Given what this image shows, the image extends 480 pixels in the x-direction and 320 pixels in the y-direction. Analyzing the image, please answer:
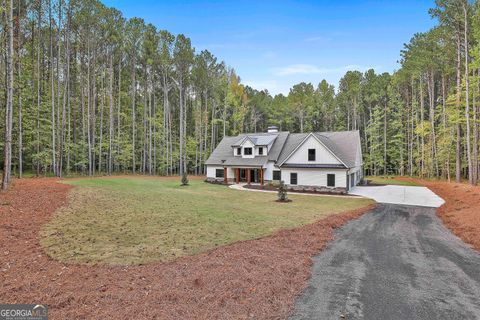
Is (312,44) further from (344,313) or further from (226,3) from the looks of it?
(344,313)

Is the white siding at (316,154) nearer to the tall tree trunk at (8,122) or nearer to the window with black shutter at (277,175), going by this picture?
the window with black shutter at (277,175)

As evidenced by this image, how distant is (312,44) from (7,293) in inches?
1017

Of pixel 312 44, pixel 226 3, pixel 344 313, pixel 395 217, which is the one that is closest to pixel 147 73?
pixel 226 3

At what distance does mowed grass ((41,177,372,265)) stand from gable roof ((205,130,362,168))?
10.9 meters

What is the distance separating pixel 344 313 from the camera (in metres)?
4.37

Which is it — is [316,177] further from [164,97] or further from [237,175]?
[164,97]

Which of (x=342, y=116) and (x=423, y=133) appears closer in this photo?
(x=423, y=133)

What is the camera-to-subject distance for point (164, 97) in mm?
35812

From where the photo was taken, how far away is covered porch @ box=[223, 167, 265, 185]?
91.1ft

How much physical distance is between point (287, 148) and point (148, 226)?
21.7 m

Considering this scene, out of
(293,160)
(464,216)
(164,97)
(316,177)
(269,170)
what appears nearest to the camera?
(464,216)

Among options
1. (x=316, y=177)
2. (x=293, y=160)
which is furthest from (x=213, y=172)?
(x=316, y=177)

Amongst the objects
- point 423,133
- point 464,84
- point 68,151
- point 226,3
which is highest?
point 226,3

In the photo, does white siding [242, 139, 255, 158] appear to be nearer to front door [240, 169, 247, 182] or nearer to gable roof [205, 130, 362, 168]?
gable roof [205, 130, 362, 168]
